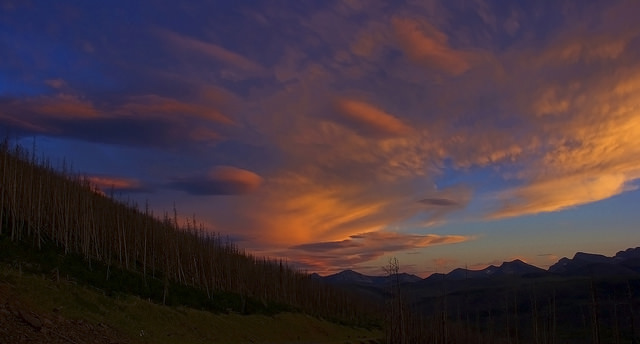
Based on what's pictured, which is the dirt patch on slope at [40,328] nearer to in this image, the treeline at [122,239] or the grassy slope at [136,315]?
the grassy slope at [136,315]

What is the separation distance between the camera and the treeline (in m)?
34.5

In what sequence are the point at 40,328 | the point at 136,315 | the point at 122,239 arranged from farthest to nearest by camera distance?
the point at 122,239 < the point at 136,315 < the point at 40,328

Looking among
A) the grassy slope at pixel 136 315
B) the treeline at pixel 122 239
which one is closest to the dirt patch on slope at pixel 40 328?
the grassy slope at pixel 136 315

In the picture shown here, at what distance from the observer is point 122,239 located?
153 ft

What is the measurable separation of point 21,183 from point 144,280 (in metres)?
10.4

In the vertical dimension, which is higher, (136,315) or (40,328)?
(40,328)

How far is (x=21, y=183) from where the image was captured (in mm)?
34312

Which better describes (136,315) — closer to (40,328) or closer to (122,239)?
(40,328)

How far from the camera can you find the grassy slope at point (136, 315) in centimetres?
2439

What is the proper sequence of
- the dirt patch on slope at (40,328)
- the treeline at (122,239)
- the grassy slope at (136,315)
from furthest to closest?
the treeline at (122,239) → the grassy slope at (136,315) → the dirt patch on slope at (40,328)

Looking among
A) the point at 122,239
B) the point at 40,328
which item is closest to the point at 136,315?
the point at 40,328

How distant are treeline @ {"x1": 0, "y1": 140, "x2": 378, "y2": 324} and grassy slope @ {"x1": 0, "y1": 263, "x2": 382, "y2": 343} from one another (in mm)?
3823

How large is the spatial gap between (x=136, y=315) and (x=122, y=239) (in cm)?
1812

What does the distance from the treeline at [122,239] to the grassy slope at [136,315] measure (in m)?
3.82
